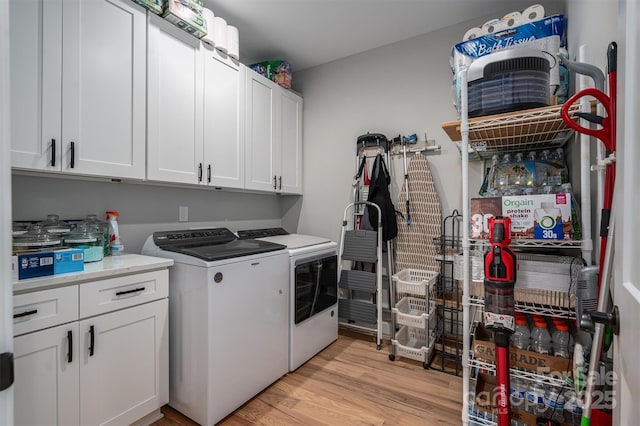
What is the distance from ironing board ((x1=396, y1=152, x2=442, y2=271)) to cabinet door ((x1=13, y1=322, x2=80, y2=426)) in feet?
7.45

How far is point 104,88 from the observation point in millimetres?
1661

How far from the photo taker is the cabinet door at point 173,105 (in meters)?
1.89

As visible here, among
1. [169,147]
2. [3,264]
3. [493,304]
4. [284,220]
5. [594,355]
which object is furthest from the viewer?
[284,220]

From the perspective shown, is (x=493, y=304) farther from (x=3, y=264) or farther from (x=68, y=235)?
(x=68, y=235)

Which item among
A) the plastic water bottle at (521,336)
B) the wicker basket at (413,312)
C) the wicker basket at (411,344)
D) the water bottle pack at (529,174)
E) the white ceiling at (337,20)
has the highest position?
the white ceiling at (337,20)

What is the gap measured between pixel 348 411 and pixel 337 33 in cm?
289

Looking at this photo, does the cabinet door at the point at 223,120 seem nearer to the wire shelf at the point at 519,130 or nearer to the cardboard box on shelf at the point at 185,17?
the cardboard box on shelf at the point at 185,17

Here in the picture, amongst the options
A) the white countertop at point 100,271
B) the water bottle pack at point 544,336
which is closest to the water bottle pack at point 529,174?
the water bottle pack at point 544,336

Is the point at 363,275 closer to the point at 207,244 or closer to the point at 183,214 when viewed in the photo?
the point at 207,244

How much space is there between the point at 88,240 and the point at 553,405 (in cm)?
245

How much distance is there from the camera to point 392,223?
2.67m

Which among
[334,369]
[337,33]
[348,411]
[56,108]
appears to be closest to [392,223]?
[334,369]

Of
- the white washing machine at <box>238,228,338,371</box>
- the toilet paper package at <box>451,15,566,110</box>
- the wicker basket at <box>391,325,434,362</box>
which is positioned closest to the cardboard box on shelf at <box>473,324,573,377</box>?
the wicker basket at <box>391,325,434,362</box>

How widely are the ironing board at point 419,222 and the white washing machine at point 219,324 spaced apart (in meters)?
1.22
